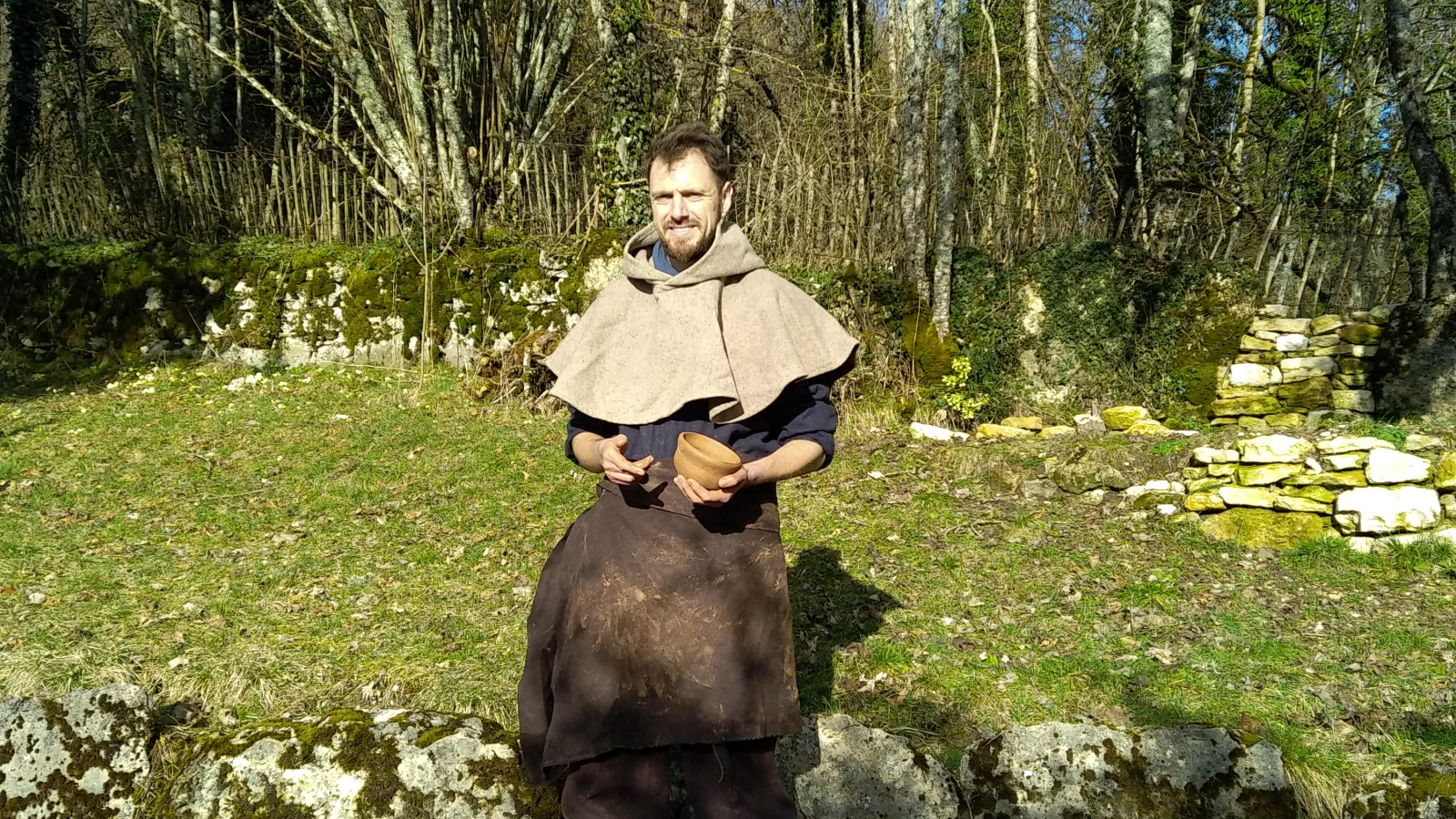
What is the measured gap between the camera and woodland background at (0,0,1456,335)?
8508 millimetres

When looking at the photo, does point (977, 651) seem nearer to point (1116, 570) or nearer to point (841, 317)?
point (1116, 570)

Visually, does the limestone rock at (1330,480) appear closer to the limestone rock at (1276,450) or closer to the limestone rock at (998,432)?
the limestone rock at (1276,450)

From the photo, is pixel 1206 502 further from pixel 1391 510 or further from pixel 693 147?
pixel 693 147

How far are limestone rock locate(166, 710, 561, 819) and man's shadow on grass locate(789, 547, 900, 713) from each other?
4.66 ft

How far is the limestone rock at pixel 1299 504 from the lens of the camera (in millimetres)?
5320

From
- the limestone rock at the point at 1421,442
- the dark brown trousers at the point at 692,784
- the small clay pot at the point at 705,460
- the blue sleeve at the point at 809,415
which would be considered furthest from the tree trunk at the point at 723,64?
the dark brown trousers at the point at 692,784

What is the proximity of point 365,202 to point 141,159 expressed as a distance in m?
2.35

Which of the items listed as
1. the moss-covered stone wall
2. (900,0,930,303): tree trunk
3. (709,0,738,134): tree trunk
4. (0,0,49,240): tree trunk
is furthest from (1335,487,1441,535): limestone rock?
(0,0,49,240): tree trunk

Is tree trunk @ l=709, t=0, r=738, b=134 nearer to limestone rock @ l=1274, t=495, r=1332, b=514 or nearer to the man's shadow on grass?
the man's shadow on grass

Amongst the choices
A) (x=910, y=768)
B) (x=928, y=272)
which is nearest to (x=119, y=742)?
(x=910, y=768)

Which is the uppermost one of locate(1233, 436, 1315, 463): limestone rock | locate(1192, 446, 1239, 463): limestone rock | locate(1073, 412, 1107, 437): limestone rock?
locate(1233, 436, 1315, 463): limestone rock

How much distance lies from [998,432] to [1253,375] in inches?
94.5

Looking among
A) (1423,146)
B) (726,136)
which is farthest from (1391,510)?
(726,136)

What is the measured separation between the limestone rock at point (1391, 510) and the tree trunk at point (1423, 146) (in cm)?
291
